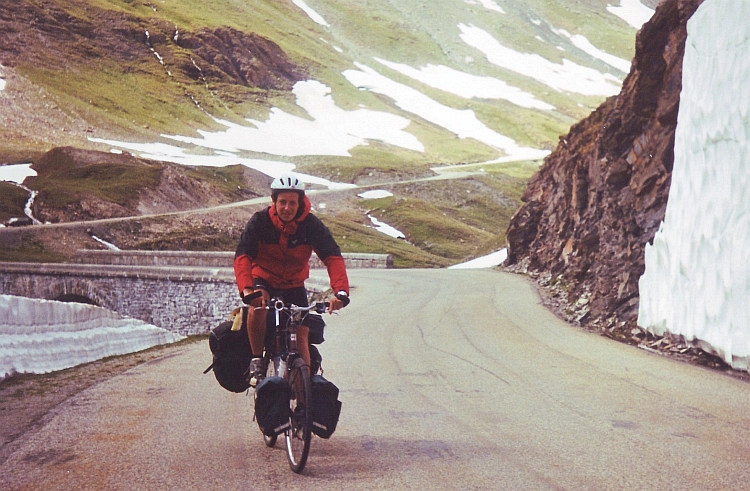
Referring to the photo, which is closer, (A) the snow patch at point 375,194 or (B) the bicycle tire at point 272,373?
(B) the bicycle tire at point 272,373

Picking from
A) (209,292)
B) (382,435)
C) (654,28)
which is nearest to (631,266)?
(654,28)

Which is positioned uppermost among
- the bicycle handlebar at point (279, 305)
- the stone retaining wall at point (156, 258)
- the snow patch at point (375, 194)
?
the bicycle handlebar at point (279, 305)

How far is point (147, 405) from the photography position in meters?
9.66

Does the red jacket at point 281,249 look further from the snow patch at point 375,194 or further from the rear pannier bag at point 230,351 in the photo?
the snow patch at point 375,194

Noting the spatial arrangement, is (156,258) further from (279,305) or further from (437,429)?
(279,305)

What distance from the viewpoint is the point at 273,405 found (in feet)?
22.9

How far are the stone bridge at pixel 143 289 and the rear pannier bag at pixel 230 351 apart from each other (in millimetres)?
28345

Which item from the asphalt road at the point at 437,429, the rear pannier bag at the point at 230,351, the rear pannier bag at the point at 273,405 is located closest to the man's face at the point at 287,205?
the rear pannier bag at the point at 230,351

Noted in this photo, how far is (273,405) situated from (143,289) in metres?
32.2

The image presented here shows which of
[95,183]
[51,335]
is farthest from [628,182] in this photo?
[95,183]

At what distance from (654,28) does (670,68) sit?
165cm

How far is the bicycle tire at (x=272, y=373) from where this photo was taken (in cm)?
728

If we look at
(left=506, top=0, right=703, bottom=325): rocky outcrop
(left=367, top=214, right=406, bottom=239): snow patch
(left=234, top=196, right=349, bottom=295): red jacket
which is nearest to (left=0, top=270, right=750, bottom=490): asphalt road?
(left=234, top=196, right=349, bottom=295): red jacket

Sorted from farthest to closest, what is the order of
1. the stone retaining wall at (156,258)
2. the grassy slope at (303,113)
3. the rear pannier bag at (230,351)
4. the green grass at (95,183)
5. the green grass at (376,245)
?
the grassy slope at (303,113), the green grass at (376,245), the green grass at (95,183), the stone retaining wall at (156,258), the rear pannier bag at (230,351)
